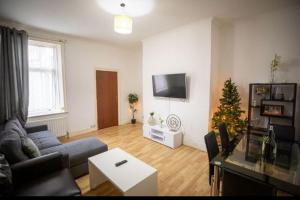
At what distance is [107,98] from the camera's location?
488cm

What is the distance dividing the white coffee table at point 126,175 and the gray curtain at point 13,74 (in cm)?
228

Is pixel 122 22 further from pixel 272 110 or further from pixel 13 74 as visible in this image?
pixel 272 110

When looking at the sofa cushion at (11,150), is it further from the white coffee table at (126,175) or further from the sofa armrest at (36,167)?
the white coffee table at (126,175)

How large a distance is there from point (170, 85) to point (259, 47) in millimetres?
1916

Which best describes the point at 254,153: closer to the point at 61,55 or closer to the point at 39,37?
the point at 61,55

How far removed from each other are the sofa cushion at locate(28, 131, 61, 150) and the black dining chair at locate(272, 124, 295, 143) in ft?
11.7

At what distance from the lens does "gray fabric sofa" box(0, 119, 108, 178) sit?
5.54 feet

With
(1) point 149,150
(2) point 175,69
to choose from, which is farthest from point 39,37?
(1) point 149,150

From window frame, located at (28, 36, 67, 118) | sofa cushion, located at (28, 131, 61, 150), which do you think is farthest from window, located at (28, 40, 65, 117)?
sofa cushion, located at (28, 131, 61, 150)

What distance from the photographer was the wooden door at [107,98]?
4.69m

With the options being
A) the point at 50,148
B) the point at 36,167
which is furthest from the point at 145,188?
the point at 50,148

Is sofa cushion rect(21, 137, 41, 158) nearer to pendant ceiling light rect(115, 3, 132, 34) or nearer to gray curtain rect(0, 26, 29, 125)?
gray curtain rect(0, 26, 29, 125)

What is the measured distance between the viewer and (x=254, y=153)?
1733 millimetres

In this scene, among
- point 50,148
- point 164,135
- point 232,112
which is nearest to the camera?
point 50,148
